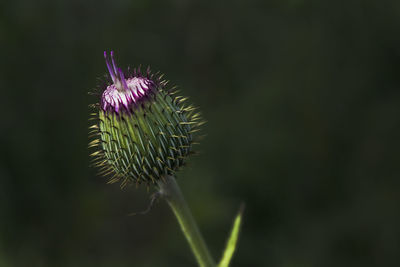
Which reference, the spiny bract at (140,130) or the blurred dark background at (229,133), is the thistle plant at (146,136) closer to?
the spiny bract at (140,130)

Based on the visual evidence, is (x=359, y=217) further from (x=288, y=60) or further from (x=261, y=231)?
(x=288, y=60)

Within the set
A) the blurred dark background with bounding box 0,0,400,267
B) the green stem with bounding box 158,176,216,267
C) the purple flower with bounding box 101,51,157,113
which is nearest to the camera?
the purple flower with bounding box 101,51,157,113

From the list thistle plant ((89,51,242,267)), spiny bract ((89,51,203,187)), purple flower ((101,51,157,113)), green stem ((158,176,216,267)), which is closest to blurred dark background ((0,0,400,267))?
green stem ((158,176,216,267))

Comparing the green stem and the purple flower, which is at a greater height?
the purple flower

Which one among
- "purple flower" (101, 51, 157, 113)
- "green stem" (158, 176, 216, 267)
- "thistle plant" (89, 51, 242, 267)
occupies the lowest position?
"green stem" (158, 176, 216, 267)

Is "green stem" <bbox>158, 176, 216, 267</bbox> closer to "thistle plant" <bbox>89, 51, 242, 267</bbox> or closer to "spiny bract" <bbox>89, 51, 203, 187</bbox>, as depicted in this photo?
"thistle plant" <bbox>89, 51, 242, 267</bbox>

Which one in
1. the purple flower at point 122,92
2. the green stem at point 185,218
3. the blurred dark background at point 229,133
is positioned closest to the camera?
the purple flower at point 122,92

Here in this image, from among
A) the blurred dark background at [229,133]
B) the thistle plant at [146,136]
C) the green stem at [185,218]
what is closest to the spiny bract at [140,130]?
the thistle plant at [146,136]

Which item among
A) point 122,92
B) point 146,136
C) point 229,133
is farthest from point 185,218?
point 229,133
